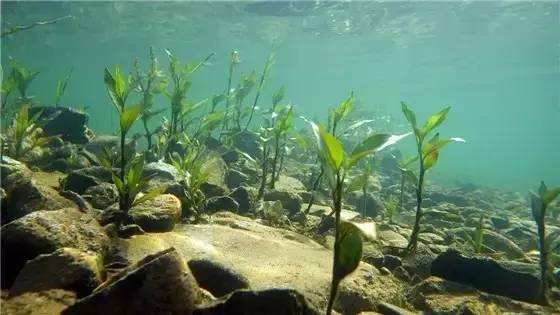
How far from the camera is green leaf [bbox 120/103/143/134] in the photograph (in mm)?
3947

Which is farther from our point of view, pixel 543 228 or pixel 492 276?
pixel 543 228

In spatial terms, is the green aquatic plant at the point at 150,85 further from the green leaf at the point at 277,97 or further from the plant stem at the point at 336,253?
the plant stem at the point at 336,253

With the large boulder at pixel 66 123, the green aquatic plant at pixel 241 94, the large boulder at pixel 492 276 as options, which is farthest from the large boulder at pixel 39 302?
the green aquatic plant at pixel 241 94

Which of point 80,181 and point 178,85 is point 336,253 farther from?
point 178,85

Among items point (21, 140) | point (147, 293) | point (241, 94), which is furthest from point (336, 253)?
point (241, 94)

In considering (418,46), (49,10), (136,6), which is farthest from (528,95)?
(49,10)

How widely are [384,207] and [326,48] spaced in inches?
1284

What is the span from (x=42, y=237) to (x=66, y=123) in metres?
6.16

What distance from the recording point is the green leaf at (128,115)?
3.95 m

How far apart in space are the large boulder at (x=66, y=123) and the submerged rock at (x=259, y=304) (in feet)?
23.4

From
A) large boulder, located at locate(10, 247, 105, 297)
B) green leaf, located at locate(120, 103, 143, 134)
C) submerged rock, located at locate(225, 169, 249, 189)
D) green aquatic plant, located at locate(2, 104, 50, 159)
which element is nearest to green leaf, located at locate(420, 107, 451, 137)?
green leaf, located at locate(120, 103, 143, 134)

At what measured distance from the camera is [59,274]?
2.57 metres

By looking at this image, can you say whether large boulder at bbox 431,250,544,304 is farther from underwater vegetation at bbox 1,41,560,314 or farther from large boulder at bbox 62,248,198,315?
large boulder at bbox 62,248,198,315

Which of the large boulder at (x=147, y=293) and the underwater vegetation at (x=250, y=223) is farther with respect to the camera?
the underwater vegetation at (x=250, y=223)
